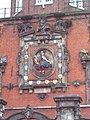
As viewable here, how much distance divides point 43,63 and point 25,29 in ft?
6.88

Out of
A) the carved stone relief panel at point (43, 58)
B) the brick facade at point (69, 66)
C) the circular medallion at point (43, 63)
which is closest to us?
the brick facade at point (69, 66)

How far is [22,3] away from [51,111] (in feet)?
23.1

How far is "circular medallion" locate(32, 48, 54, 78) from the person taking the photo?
19.9 metres

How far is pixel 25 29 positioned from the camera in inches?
816

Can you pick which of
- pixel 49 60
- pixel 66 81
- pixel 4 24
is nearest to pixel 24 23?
pixel 4 24

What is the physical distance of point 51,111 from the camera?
1934cm

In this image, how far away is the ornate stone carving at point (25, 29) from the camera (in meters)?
20.6

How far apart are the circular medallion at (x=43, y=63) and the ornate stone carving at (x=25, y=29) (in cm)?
109

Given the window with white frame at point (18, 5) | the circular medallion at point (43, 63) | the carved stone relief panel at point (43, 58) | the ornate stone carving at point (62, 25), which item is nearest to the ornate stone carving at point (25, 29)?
the carved stone relief panel at point (43, 58)

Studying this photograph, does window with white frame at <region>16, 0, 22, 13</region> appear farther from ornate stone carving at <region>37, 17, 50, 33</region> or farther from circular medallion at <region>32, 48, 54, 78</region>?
circular medallion at <region>32, 48, 54, 78</region>

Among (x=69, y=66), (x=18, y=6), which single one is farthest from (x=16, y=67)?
(x=18, y=6)

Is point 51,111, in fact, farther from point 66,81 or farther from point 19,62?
point 19,62

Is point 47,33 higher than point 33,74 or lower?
higher

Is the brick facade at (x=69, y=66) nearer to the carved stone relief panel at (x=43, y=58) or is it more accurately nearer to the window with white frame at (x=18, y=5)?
the carved stone relief panel at (x=43, y=58)
